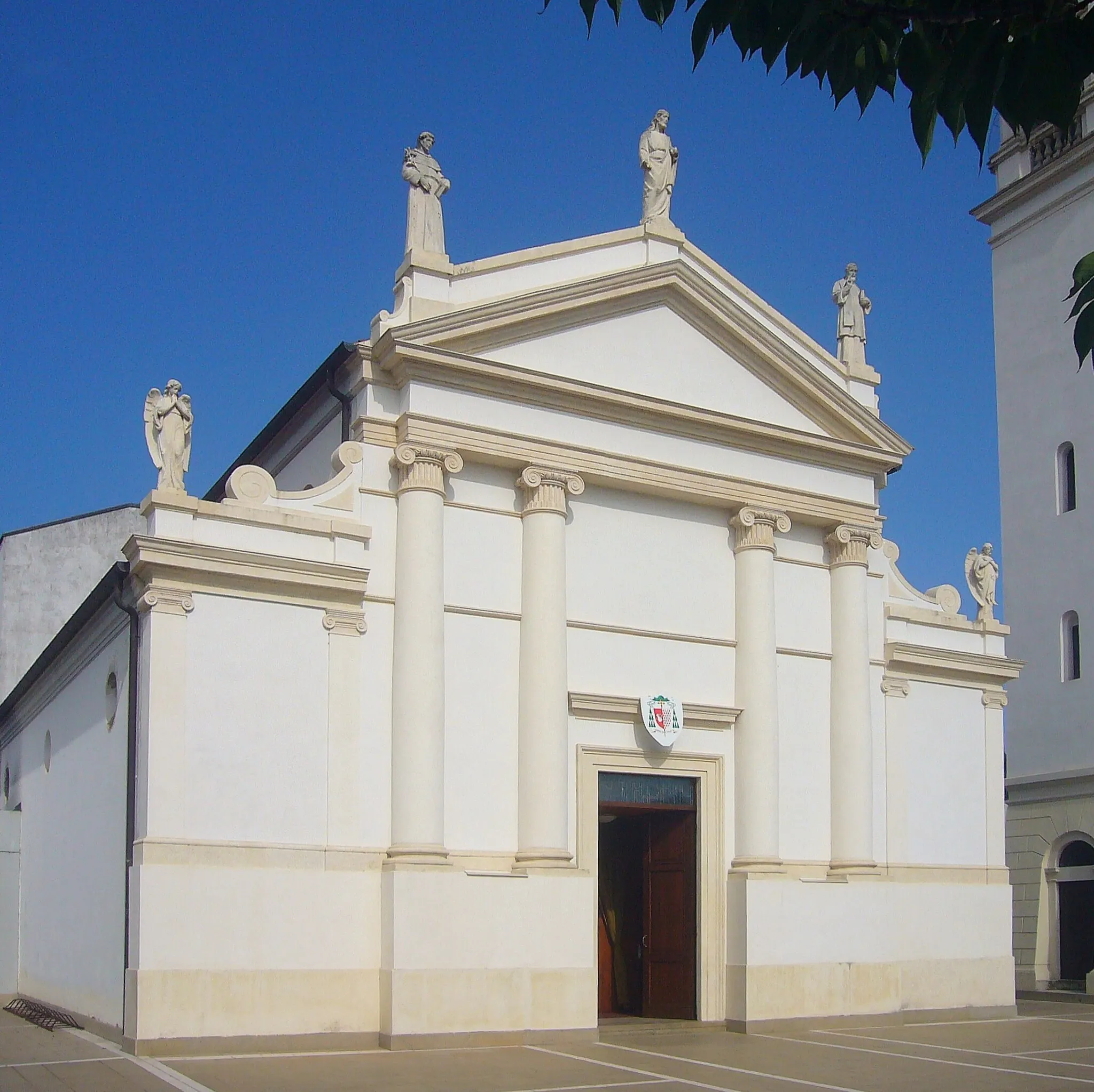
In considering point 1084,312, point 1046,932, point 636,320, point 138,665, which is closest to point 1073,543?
point 1046,932

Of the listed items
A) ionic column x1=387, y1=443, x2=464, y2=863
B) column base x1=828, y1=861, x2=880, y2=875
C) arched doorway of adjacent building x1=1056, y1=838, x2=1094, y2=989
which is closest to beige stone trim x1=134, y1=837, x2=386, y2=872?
ionic column x1=387, y1=443, x2=464, y2=863

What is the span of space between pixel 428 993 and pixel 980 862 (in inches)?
393

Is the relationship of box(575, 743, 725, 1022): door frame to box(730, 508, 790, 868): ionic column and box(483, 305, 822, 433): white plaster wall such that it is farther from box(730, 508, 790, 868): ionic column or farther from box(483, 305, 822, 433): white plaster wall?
box(483, 305, 822, 433): white plaster wall

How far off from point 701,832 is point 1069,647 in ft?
40.4

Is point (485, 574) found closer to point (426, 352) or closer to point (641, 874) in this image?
point (426, 352)

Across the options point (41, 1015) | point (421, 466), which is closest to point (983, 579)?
point (421, 466)

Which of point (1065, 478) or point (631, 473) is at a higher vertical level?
point (1065, 478)

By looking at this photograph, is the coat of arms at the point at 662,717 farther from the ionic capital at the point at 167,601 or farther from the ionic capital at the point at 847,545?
the ionic capital at the point at 167,601

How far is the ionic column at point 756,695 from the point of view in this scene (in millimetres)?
19969

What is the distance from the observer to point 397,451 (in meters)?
18.3

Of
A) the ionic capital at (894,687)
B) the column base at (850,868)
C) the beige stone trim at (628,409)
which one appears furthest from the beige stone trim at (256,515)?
the ionic capital at (894,687)

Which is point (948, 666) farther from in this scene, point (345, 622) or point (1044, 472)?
point (345, 622)

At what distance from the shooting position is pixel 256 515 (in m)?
17.4

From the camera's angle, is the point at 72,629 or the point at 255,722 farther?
the point at 72,629
